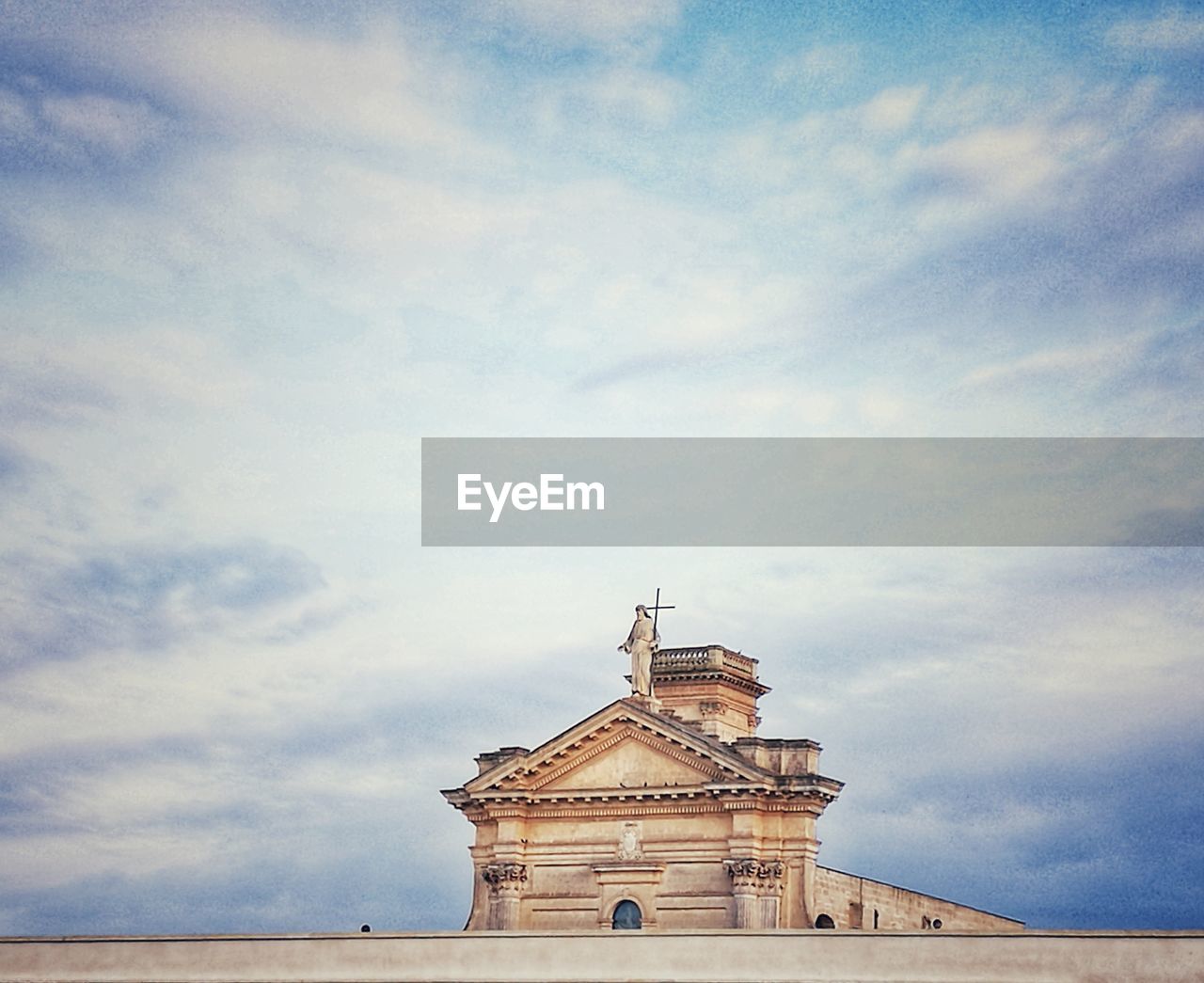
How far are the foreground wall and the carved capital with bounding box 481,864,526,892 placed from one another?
13.4 metres

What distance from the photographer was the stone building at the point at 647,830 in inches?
2067

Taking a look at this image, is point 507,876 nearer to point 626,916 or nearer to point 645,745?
point 626,916

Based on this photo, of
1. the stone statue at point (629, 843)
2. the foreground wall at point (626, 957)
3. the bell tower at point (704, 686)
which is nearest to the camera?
the foreground wall at point (626, 957)

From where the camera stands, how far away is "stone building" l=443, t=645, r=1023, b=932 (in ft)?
172

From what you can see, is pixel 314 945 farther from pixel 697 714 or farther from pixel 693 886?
pixel 697 714

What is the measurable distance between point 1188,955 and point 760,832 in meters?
17.3

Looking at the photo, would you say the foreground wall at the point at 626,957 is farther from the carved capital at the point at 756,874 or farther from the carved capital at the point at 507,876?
the carved capital at the point at 507,876

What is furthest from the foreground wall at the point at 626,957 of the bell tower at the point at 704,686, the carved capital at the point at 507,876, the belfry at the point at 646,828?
the bell tower at the point at 704,686

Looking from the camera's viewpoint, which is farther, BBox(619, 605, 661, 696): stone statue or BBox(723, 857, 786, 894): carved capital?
BBox(619, 605, 661, 696): stone statue

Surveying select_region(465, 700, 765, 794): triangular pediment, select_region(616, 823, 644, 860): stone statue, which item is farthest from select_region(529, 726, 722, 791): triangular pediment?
select_region(616, 823, 644, 860): stone statue

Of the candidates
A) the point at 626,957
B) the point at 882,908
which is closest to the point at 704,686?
the point at 882,908

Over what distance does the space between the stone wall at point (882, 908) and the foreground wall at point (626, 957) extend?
14.1 metres

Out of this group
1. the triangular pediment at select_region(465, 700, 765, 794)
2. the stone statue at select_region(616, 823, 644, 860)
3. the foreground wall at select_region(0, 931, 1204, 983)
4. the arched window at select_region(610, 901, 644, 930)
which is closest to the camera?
the foreground wall at select_region(0, 931, 1204, 983)

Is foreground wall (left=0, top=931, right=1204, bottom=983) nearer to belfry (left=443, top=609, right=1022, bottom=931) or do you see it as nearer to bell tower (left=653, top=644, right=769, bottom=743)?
belfry (left=443, top=609, right=1022, bottom=931)
